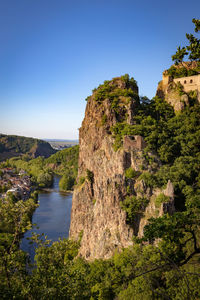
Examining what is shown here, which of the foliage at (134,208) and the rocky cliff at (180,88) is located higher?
the rocky cliff at (180,88)

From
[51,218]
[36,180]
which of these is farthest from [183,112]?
[36,180]

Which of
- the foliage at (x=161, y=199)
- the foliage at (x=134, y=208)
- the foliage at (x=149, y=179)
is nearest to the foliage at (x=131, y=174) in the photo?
the foliage at (x=149, y=179)

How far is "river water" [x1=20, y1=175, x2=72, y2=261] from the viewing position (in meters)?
47.2

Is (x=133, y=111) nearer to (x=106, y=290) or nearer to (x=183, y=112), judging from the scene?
(x=183, y=112)

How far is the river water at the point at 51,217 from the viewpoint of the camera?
47188mm

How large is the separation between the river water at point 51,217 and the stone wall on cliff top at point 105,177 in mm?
8926

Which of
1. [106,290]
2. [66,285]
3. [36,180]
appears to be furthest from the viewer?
[36,180]

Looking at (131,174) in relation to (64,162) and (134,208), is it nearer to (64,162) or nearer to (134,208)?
(134,208)

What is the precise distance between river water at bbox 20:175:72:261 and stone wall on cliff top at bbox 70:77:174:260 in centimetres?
893

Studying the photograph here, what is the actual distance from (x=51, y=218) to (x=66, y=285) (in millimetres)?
50199

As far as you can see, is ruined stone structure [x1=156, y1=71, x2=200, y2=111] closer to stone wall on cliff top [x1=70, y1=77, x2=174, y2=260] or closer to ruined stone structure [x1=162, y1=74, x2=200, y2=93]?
ruined stone structure [x1=162, y1=74, x2=200, y2=93]

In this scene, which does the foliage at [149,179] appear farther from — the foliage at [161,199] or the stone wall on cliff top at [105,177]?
the foliage at [161,199]

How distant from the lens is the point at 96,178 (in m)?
35.5

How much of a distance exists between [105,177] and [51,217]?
112 ft
